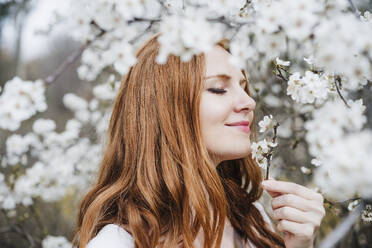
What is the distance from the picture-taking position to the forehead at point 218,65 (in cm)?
149

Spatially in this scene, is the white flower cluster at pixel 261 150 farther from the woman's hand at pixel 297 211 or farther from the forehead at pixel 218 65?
the forehead at pixel 218 65

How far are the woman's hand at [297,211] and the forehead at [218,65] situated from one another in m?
0.51

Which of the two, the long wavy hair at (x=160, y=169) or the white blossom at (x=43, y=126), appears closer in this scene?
the long wavy hair at (x=160, y=169)

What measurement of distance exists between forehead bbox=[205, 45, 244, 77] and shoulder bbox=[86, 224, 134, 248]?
29.8 inches

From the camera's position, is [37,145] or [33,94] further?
[37,145]

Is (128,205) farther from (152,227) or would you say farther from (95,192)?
(95,192)

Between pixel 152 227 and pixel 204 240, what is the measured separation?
0.26 metres

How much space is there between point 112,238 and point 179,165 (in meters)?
0.42

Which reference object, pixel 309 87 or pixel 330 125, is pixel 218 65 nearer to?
pixel 309 87

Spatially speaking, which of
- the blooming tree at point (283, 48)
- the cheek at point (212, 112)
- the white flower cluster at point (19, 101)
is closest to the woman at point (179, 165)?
the cheek at point (212, 112)

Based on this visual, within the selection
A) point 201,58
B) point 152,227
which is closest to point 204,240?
point 152,227

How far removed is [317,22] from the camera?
861mm

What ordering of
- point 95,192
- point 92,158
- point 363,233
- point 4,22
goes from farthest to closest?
point 4,22 → point 92,158 → point 363,233 → point 95,192

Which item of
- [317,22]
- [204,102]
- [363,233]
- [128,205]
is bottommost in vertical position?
[363,233]
